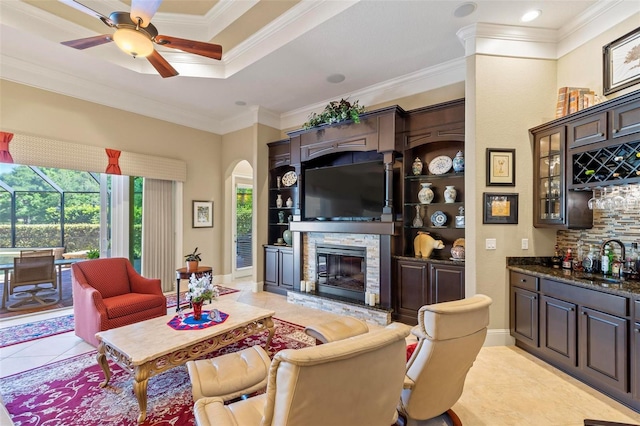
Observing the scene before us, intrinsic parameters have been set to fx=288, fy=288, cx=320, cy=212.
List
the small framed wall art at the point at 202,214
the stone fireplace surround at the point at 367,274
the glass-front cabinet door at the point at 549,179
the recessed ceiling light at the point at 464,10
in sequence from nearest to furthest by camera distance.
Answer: the recessed ceiling light at the point at 464,10
the glass-front cabinet door at the point at 549,179
the stone fireplace surround at the point at 367,274
the small framed wall art at the point at 202,214

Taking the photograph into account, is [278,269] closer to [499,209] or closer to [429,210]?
[429,210]

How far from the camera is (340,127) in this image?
4613mm

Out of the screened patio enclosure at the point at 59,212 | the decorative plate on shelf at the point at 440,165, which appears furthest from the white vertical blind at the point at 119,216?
the decorative plate on shelf at the point at 440,165

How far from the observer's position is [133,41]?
249 cm

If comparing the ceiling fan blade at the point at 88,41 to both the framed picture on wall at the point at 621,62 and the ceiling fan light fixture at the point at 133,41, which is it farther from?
the framed picture on wall at the point at 621,62

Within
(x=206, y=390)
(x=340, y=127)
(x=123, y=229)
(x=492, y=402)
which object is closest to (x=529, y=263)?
(x=492, y=402)

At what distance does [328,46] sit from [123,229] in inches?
181

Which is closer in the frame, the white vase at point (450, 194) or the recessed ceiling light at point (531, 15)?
the recessed ceiling light at point (531, 15)

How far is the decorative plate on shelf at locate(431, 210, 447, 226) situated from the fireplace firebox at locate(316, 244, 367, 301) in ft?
3.55

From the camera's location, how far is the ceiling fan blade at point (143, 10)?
228 centimetres

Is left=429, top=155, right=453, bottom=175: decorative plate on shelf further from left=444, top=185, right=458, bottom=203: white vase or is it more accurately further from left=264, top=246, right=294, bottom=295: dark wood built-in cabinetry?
left=264, top=246, right=294, bottom=295: dark wood built-in cabinetry

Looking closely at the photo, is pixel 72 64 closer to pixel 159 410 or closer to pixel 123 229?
pixel 123 229

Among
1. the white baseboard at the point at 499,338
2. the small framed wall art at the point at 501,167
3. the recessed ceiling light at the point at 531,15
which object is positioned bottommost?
the white baseboard at the point at 499,338

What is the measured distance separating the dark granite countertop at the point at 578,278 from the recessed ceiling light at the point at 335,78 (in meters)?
3.38
